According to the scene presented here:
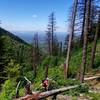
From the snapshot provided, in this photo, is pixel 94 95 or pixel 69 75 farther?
pixel 69 75

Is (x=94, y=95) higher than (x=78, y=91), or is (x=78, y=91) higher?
(x=78, y=91)

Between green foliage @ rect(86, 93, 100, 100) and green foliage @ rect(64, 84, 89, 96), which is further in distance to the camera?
green foliage @ rect(64, 84, 89, 96)

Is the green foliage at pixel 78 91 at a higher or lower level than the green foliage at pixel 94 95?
higher

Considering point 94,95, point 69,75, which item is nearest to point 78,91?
point 94,95

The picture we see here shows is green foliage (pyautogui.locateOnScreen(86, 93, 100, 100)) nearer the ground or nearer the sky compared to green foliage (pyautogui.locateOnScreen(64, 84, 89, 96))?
nearer the ground

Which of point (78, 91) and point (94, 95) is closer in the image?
point (94, 95)

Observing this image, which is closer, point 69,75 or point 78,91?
point 78,91

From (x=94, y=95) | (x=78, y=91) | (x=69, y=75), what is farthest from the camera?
(x=69, y=75)

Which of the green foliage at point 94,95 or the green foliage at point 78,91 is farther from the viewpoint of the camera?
the green foliage at point 78,91

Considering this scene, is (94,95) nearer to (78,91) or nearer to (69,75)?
(78,91)

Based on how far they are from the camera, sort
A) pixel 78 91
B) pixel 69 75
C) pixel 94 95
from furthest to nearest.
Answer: pixel 69 75 < pixel 78 91 < pixel 94 95

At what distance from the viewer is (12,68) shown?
135ft

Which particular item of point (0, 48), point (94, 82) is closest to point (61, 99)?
point (94, 82)

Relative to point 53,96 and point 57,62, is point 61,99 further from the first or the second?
point 57,62
